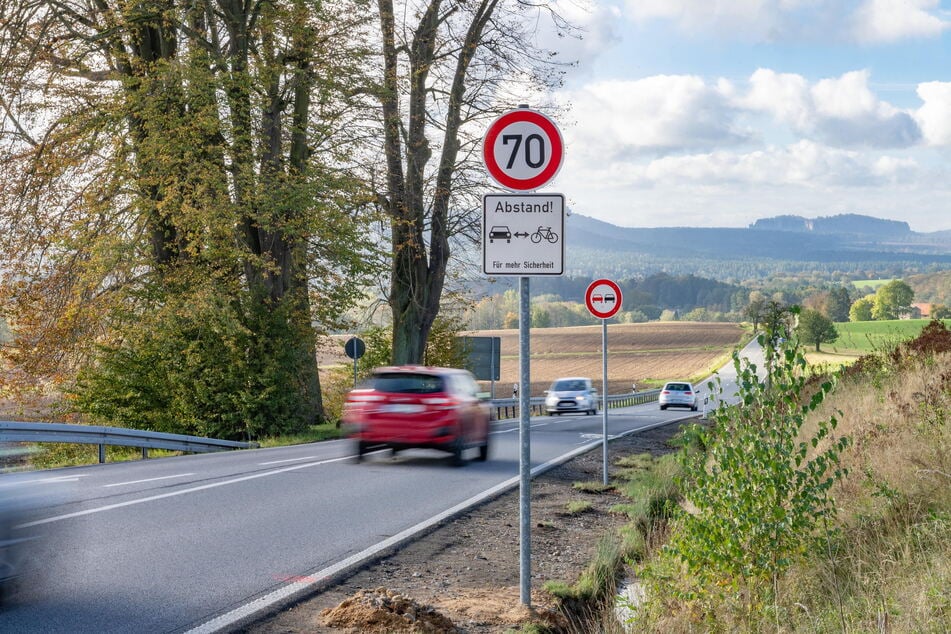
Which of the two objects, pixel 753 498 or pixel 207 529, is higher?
pixel 753 498

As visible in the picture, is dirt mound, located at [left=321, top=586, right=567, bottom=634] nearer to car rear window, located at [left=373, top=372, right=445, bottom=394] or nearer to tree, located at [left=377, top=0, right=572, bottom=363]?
car rear window, located at [left=373, top=372, right=445, bottom=394]

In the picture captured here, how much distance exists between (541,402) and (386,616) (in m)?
43.6

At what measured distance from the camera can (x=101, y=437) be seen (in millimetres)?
16562

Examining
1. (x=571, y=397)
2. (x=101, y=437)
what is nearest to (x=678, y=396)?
(x=571, y=397)

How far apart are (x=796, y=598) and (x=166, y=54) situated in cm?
2453

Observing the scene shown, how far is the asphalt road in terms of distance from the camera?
6012mm

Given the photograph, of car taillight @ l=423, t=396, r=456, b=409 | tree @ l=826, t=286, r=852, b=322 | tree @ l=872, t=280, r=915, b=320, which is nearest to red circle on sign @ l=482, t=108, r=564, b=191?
car taillight @ l=423, t=396, r=456, b=409

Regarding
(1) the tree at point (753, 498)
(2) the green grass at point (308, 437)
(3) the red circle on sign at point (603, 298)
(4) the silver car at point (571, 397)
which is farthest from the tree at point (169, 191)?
(1) the tree at point (753, 498)

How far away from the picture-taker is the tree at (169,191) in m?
23.2

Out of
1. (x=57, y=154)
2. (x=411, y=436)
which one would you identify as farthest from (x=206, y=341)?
(x=411, y=436)

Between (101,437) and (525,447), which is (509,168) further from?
(101,437)

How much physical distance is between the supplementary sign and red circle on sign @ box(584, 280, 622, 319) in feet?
26.5

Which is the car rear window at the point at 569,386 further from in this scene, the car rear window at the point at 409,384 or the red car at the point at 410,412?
the car rear window at the point at 409,384

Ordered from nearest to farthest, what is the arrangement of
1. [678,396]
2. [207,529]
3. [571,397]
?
[207,529] → [571,397] → [678,396]
